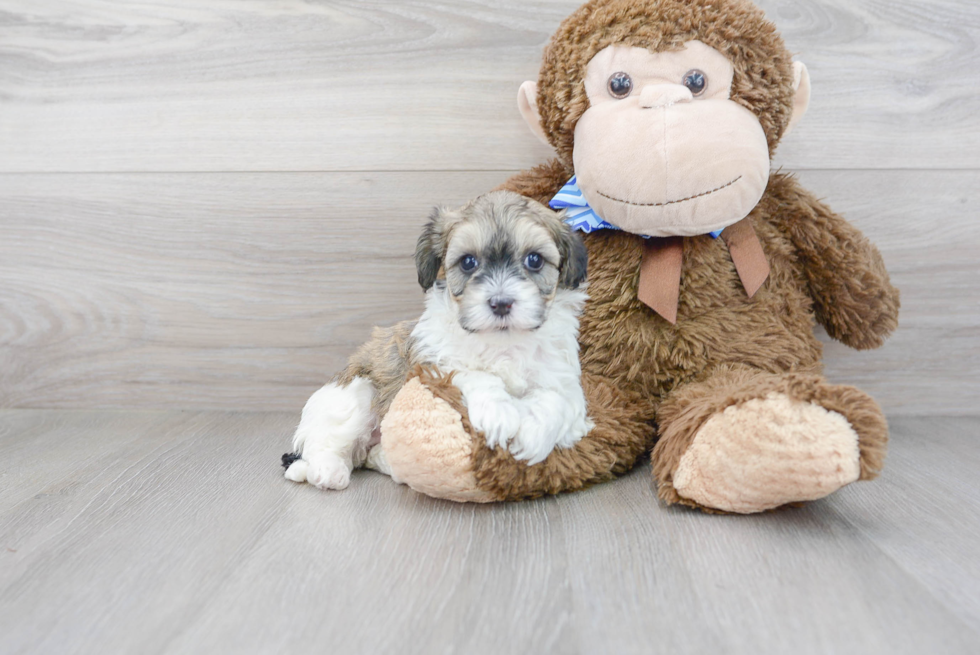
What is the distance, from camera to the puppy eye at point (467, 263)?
1.30 m

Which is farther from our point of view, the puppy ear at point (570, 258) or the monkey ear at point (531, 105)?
the monkey ear at point (531, 105)

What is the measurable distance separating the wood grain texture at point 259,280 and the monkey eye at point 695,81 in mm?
617

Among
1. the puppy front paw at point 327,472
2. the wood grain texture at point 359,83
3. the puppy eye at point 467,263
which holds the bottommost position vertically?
the puppy front paw at point 327,472

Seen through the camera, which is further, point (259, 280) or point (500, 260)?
point (259, 280)

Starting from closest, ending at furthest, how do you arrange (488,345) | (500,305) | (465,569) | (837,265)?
(465,569), (500,305), (488,345), (837,265)

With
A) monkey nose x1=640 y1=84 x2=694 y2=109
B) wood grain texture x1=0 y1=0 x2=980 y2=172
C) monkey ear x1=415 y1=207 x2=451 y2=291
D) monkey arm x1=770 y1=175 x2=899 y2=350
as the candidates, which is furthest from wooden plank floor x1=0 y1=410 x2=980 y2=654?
wood grain texture x1=0 y1=0 x2=980 y2=172

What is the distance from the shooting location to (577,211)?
60.9 inches

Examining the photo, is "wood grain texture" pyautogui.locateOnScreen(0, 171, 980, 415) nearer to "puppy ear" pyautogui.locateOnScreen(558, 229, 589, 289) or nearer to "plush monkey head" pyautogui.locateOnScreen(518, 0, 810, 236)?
"plush monkey head" pyautogui.locateOnScreen(518, 0, 810, 236)

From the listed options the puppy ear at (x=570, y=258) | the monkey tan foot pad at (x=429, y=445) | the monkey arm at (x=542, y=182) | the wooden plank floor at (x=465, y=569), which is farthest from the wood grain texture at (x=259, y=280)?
the monkey tan foot pad at (x=429, y=445)

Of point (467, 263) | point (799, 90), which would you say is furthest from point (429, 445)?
point (799, 90)

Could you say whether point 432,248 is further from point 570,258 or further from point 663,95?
point 663,95

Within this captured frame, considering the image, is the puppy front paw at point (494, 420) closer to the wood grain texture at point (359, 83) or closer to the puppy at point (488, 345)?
the puppy at point (488, 345)

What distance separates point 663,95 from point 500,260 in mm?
459

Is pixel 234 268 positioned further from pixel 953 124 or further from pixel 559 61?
pixel 953 124
